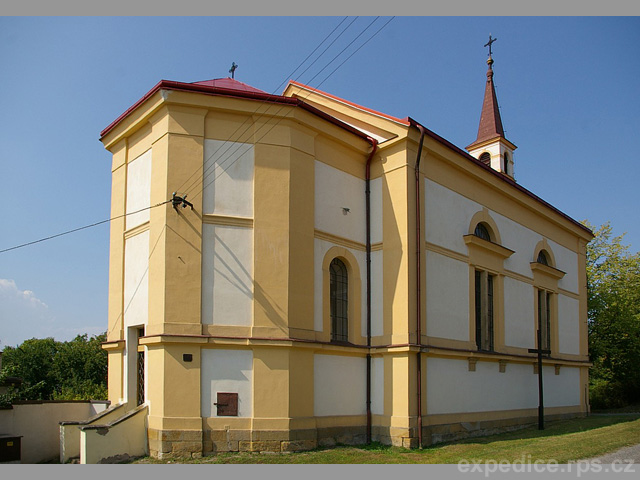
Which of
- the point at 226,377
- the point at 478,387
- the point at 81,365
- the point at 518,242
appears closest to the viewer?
the point at 226,377

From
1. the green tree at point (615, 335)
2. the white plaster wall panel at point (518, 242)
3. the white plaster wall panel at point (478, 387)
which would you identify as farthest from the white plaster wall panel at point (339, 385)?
the green tree at point (615, 335)

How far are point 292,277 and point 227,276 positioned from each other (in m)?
1.55

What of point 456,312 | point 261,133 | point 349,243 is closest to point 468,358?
point 456,312

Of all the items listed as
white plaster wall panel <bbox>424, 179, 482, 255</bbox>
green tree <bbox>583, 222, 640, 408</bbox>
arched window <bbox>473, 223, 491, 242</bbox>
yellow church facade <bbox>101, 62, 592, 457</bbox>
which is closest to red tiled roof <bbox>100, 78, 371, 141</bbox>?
yellow church facade <bbox>101, 62, 592, 457</bbox>

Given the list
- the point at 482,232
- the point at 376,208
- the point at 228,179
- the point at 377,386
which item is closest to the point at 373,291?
the point at 376,208

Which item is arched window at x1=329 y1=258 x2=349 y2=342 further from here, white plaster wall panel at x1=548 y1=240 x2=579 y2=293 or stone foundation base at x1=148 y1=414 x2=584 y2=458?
white plaster wall panel at x1=548 y1=240 x2=579 y2=293

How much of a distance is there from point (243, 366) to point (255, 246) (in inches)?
110

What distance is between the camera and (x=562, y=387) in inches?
912

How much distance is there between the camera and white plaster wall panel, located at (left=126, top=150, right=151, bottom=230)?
587 inches

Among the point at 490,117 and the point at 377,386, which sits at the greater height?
the point at 490,117

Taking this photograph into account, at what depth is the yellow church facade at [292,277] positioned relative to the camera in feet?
43.5

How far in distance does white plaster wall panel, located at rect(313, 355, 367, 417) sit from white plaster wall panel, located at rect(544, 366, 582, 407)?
31.0 ft

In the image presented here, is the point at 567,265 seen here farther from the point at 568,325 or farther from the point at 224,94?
the point at 224,94

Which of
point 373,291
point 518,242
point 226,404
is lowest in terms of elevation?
point 226,404
